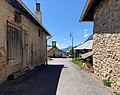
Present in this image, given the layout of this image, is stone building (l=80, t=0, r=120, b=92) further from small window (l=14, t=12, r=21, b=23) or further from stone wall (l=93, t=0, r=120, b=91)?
small window (l=14, t=12, r=21, b=23)

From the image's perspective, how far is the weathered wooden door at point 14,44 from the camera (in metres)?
9.73

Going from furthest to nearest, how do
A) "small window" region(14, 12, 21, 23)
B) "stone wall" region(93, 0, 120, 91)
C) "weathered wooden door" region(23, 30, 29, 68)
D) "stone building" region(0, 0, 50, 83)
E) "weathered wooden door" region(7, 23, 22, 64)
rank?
"weathered wooden door" region(23, 30, 29, 68) < "small window" region(14, 12, 21, 23) < "weathered wooden door" region(7, 23, 22, 64) < "stone building" region(0, 0, 50, 83) < "stone wall" region(93, 0, 120, 91)

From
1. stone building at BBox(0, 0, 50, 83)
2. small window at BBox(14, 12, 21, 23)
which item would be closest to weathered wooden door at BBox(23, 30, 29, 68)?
stone building at BBox(0, 0, 50, 83)

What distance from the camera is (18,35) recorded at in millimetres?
11414

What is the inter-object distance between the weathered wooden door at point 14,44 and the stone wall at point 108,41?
3.98 m

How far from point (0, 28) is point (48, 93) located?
3.34 metres

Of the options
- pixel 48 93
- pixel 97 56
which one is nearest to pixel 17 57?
pixel 97 56

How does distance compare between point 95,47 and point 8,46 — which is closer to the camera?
point 8,46

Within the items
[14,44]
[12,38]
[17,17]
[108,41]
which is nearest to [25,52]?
[14,44]

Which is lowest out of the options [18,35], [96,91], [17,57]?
[96,91]

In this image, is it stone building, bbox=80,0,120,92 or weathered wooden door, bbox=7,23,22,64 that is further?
weathered wooden door, bbox=7,23,22,64

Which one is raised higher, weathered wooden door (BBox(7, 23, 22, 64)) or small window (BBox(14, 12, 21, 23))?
small window (BBox(14, 12, 21, 23))

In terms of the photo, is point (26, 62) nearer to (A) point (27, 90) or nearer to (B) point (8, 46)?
(B) point (8, 46)

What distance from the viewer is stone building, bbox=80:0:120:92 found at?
25.1 ft
